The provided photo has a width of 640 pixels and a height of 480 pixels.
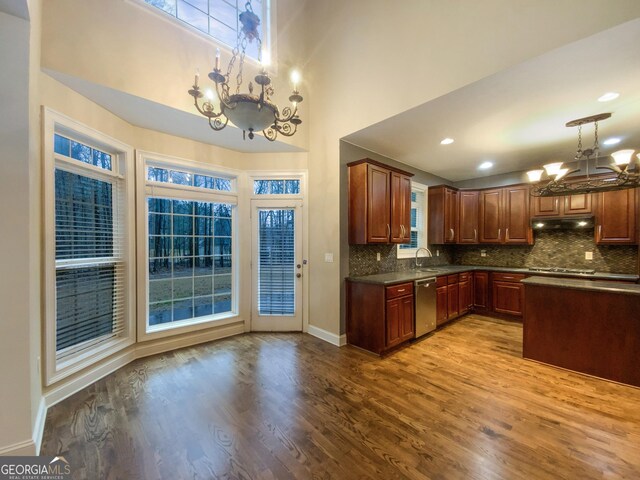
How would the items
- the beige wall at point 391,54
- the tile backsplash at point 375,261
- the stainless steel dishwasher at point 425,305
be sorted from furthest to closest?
the tile backsplash at point 375,261
the stainless steel dishwasher at point 425,305
the beige wall at point 391,54

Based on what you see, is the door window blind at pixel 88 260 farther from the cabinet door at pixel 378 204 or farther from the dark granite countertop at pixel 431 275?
the cabinet door at pixel 378 204

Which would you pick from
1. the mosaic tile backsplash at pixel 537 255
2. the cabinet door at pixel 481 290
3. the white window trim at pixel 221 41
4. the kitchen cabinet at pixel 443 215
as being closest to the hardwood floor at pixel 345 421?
the mosaic tile backsplash at pixel 537 255

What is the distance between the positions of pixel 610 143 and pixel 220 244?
5820mm

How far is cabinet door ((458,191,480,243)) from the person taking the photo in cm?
525

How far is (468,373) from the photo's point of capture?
2752mm

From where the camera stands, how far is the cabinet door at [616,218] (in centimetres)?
379

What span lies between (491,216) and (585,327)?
2821 mm

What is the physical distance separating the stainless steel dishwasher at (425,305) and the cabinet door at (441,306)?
19 cm

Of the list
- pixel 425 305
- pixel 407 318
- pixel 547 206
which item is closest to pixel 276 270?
pixel 407 318

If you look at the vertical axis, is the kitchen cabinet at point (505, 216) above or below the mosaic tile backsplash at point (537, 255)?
above

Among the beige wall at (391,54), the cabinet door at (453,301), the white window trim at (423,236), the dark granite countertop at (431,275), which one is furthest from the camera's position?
the white window trim at (423,236)

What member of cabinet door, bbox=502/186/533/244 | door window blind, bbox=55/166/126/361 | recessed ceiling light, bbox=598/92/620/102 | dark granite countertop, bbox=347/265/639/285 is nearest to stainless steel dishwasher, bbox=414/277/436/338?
dark granite countertop, bbox=347/265/639/285

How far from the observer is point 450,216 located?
5.23 m

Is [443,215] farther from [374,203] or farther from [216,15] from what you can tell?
[216,15]
